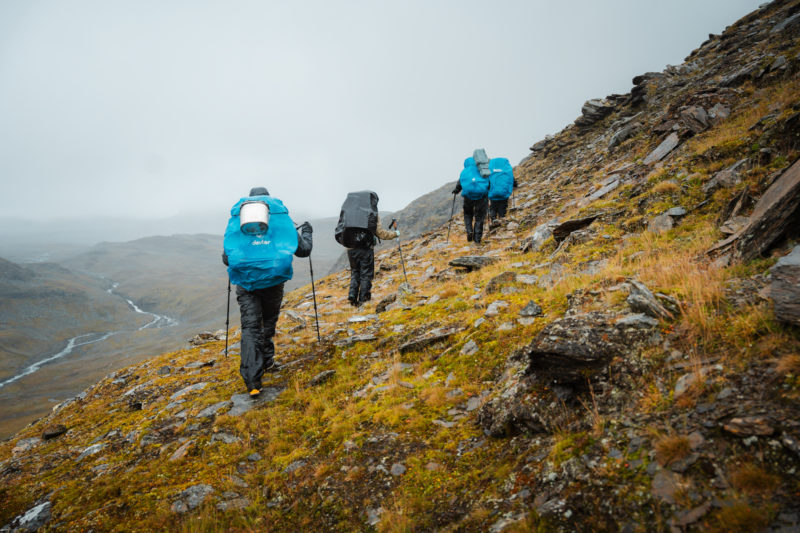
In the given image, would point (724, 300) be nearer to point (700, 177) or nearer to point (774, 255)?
point (774, 255)

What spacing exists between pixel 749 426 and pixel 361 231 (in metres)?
11.0

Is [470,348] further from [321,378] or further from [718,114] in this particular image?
[718,114]

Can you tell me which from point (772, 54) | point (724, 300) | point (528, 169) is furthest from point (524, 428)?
point (528, 169)

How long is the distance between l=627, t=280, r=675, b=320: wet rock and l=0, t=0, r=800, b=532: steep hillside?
0.17ft

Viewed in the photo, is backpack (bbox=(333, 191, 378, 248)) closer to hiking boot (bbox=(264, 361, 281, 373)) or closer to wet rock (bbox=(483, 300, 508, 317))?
hiking boot (bbox=(264, 361, 281, 373))

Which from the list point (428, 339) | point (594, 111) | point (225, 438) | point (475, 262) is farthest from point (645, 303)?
point (594, 111)

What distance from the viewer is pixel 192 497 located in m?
4.45

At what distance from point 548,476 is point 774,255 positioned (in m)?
4.10

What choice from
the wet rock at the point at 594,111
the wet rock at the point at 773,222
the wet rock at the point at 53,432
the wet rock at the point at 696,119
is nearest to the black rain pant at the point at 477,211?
the wet rock at the point at 696,119

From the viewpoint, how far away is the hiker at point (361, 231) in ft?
40.6

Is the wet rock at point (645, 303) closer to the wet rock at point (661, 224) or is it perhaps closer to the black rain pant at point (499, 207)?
the wet rock at point (661, 224)

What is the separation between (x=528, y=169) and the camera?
3441cm

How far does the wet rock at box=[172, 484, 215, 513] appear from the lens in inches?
168

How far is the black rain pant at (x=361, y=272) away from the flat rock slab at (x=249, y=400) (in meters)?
6.08
